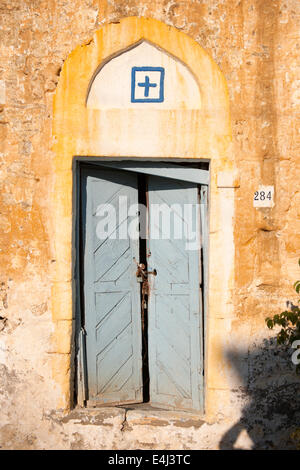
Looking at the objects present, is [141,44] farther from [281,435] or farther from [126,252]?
[281,435]

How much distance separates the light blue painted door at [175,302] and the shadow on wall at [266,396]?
403mm

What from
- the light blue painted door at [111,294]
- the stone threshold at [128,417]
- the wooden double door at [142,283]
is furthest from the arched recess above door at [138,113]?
the stone threshold at [128,417]

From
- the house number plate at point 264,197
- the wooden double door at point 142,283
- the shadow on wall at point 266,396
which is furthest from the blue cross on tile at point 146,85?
the shadow on wall at point 266,396

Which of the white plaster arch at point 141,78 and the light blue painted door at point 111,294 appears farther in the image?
the light blue painted door at point 111,294

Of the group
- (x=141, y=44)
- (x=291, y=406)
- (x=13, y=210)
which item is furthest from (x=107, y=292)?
(x=141, y=44)

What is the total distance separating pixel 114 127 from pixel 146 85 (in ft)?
1.49

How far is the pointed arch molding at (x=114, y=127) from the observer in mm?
4375

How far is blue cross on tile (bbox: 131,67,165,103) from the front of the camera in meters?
4.43

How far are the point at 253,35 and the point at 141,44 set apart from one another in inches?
37.2

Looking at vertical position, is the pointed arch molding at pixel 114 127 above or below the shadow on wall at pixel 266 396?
above

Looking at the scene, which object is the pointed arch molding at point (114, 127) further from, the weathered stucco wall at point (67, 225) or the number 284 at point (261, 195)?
the number 284 at point (261, 195)

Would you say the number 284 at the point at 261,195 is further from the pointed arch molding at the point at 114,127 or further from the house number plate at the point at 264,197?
the pointed arch molding at the point at 114,127

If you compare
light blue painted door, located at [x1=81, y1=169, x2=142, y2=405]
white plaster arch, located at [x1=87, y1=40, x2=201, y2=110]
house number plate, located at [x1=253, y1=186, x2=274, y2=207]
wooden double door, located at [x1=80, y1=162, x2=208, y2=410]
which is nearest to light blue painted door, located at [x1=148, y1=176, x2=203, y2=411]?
wooden double door, located at [x1=80, y1=162, x2=208, y2=410]

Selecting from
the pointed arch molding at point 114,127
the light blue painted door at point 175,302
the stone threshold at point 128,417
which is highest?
the pointed arch molding at point 114,127
